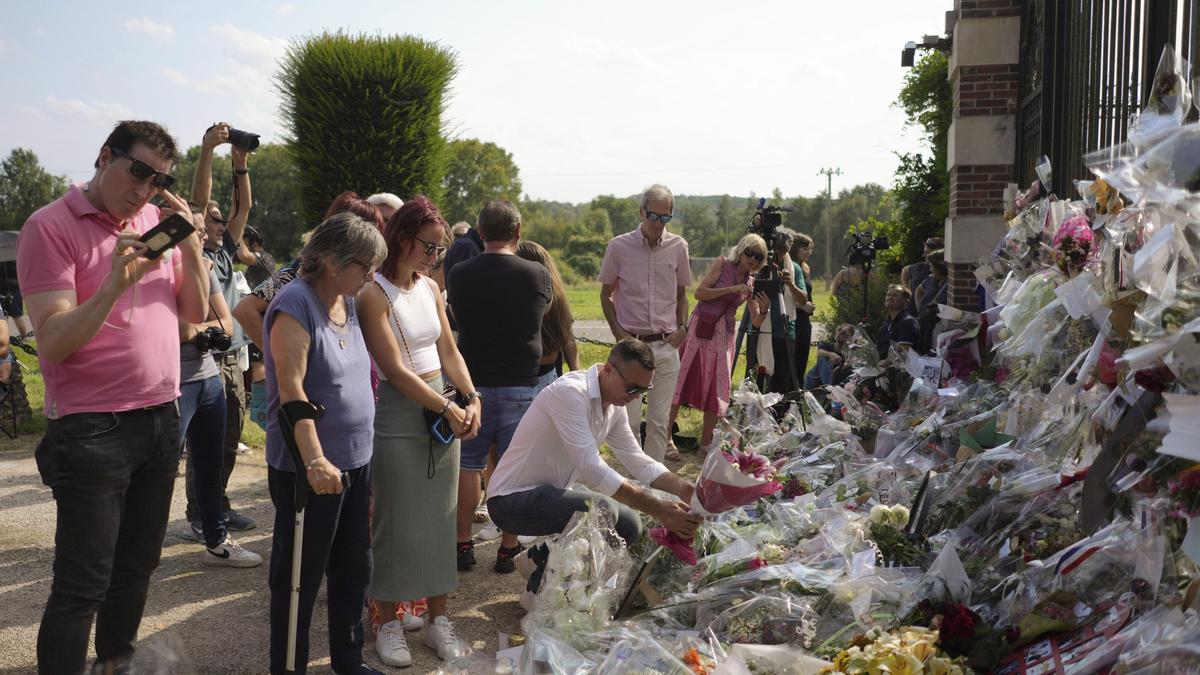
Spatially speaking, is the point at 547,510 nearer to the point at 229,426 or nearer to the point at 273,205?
the point at 229,426

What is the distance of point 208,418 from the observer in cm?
493

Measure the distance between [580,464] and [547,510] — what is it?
0.28 meters

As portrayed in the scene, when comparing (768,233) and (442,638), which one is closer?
(442,638)

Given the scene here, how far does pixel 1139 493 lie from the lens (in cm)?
263

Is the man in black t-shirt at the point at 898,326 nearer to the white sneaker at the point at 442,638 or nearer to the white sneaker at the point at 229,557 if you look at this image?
the white sneaker at the point at 442,638

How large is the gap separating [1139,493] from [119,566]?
124 inches

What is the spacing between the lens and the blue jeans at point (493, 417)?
16.5ft

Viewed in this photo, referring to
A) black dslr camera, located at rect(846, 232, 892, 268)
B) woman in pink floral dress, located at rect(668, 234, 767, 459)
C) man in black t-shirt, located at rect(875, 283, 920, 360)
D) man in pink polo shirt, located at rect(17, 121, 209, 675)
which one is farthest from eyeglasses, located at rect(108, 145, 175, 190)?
black dslr camera, located at rect(846, 232, 892, 268)

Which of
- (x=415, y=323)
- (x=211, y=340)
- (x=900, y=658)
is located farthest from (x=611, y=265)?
(x=900, y=658)

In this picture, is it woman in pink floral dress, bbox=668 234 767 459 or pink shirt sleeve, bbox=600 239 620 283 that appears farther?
woman in pink floral dress, bbox=668 234 767 459

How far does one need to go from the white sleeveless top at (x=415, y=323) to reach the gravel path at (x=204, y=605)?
1194 mm

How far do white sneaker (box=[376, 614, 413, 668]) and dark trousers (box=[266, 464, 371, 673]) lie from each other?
0.26 meters

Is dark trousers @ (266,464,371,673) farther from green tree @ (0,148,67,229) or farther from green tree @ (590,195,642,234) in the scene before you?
green tree @ (590,195,642,234)

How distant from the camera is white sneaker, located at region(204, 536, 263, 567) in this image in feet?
17.0
